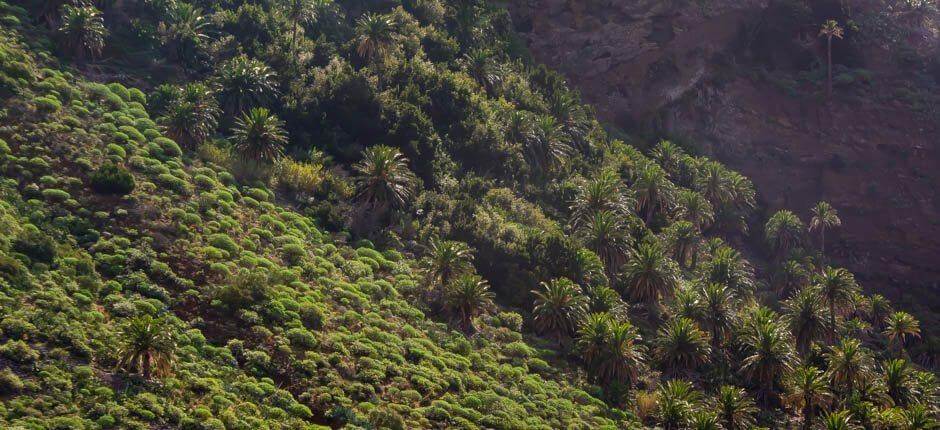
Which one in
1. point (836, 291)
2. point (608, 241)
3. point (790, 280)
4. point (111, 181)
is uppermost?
point (111, 181)

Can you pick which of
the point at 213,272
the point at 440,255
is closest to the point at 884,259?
the point at 440,255

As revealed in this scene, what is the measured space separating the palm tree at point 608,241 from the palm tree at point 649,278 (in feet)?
3.59

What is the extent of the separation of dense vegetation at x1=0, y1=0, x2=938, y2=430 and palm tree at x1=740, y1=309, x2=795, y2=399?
19 cm

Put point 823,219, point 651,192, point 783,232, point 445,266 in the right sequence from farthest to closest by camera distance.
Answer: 1. point 823,219
2. point 783,232
3. point 651,192
4. point 445,266

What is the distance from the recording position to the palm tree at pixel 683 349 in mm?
60625

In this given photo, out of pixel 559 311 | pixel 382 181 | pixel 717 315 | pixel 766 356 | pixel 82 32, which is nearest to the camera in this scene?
pixel 559 311

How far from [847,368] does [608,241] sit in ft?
56.2

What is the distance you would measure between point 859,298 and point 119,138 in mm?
54246

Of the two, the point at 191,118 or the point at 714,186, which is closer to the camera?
the point at 191,118

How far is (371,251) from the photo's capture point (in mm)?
59969

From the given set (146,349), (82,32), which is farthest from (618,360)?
(82,32)

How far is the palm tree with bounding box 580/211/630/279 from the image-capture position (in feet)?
222

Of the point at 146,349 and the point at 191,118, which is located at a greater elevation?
the point at 191,118

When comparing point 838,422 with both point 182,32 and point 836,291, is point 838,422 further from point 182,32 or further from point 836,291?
point 182,32
